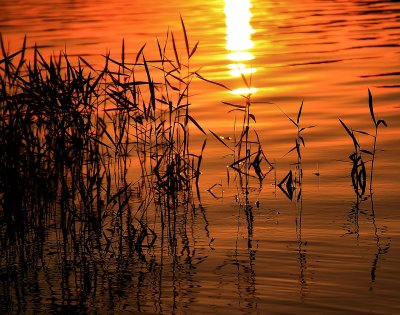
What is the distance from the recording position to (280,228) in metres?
6.91

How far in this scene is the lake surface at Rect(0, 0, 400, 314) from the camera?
5.43m

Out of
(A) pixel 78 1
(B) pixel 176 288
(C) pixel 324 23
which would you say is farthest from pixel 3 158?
(A) pixel 78 1

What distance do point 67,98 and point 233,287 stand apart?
7.54 feet

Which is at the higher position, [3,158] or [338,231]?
[3,158]

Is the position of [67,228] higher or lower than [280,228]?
higher

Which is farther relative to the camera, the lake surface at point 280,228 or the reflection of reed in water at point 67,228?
the reflection of reed in water at point 67,228

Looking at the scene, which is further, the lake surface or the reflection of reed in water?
the reflection of reed in water

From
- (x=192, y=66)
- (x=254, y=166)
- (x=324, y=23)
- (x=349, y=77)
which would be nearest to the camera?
(x=254, y=166)

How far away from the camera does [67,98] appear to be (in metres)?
7.04

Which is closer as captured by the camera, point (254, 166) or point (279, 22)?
point (254, 166)

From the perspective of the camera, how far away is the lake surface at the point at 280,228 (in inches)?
214

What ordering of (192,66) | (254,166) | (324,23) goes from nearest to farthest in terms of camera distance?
(254,166), (192,66), (324,23)

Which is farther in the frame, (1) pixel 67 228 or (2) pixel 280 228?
(2) pixel 280 228

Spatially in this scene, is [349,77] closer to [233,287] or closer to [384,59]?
[384,59]
